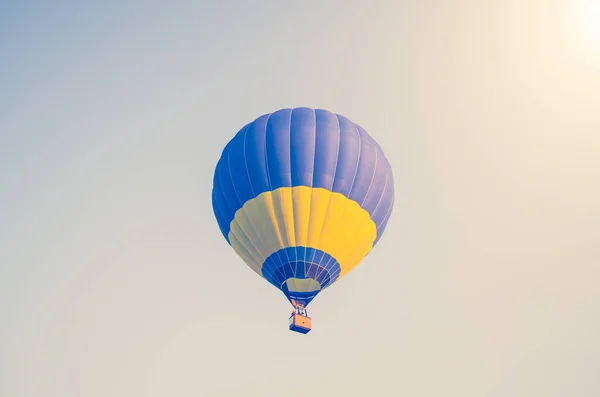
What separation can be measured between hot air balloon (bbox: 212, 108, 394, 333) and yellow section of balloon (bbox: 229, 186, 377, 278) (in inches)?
1.5

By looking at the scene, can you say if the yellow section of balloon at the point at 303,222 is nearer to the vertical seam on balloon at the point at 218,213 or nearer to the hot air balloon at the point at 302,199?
the hot air balloon at the point at 302,199

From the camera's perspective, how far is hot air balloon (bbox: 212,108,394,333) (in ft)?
94.1

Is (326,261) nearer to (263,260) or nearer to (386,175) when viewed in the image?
(263,260)

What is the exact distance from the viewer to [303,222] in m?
Result: 28.6

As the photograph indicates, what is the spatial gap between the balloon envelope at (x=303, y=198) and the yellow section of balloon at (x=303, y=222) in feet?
0.13

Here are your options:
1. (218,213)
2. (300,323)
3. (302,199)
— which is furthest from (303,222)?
(218,213)

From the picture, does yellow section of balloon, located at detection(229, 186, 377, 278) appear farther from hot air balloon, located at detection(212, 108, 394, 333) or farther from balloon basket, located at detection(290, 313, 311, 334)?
balloon basket, located at detection(290, 313, 311, 334)

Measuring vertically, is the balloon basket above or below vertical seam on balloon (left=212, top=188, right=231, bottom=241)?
below

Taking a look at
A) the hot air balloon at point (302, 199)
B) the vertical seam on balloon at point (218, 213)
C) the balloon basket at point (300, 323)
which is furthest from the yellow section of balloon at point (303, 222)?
the balloon basket at point (300, 323)

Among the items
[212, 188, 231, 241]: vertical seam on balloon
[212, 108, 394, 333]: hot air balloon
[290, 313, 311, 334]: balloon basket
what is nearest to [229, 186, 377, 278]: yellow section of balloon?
[212, 108, 394, 333]: hot air balloon

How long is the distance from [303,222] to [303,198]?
3.11 ft

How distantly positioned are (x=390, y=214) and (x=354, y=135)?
4.00 metres

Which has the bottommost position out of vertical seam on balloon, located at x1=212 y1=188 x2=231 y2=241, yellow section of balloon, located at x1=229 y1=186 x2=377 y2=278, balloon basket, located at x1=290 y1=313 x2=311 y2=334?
balloon basket, located at x1=290 y1=313 x2=311 y2=334

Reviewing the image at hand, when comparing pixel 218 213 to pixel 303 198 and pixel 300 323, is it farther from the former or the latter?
pixel 300 323
